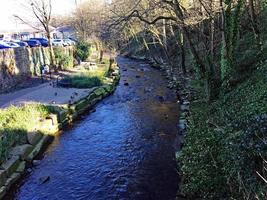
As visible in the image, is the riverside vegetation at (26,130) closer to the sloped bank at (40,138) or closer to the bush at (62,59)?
the sloped bank at (40,138)

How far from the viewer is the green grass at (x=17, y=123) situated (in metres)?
14.6

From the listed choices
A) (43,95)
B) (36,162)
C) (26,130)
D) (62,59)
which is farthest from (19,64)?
(36,162)

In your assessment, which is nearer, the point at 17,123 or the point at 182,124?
the point at 17,123

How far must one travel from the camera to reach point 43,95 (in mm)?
24359

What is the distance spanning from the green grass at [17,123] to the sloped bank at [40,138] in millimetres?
251

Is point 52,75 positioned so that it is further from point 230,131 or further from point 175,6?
point 230,131

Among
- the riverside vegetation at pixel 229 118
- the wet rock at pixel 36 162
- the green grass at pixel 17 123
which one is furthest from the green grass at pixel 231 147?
the green grass at pixel 17 123

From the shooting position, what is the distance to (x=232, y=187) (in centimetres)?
931

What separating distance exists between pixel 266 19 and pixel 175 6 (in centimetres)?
920

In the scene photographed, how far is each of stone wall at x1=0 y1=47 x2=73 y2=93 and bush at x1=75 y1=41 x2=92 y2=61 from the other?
860 centimetres

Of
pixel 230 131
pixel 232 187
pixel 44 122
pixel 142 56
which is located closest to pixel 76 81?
pixel 44 122

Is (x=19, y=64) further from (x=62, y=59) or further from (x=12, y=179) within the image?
(x=12, y=179)

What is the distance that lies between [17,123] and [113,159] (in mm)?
5026

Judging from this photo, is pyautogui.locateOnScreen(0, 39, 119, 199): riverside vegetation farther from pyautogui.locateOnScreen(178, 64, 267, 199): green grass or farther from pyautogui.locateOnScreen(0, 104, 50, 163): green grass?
pyautogui.locateOnScreen(178, 64, 267, 199): green grass
